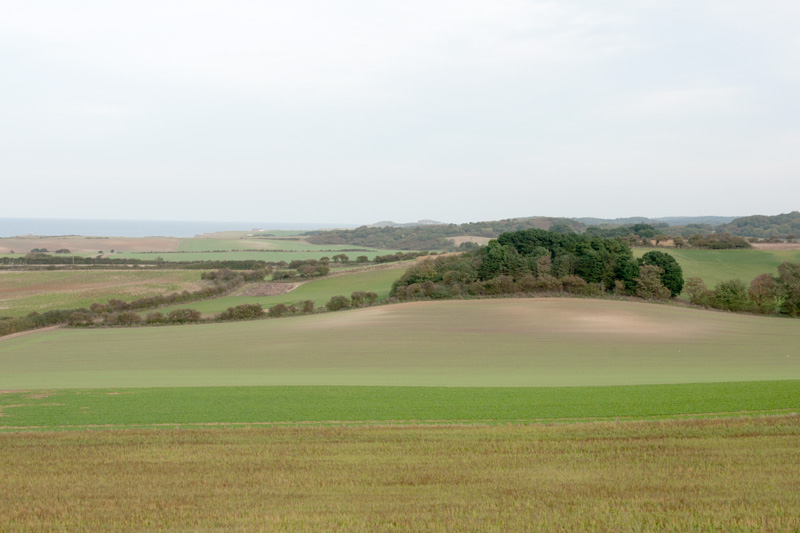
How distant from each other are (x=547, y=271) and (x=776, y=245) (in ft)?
137

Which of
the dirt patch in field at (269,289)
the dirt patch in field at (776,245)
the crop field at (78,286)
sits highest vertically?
the dirt patch in field at (776,245)

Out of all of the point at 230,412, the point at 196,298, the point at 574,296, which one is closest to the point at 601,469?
the point at 230,412

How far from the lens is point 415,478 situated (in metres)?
11.6

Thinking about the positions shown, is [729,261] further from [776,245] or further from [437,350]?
[437,350]

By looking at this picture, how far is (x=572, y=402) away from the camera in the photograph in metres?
18.7

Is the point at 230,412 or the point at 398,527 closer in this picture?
the point at 398,527

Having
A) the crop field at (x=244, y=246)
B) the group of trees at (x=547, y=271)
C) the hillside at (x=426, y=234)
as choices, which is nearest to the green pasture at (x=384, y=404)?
the group of trees at (x=547, y=271)

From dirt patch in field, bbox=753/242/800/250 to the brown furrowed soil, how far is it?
69.2 m

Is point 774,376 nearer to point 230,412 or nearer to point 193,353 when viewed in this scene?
point 230,412

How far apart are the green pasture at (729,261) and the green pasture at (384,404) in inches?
1810

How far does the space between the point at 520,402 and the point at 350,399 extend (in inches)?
242

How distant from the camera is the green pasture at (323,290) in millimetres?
52969

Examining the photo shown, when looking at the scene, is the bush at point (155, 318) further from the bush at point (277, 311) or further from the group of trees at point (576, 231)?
the group of trees at point (576, 231)

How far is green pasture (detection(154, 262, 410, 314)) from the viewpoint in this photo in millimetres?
52969
